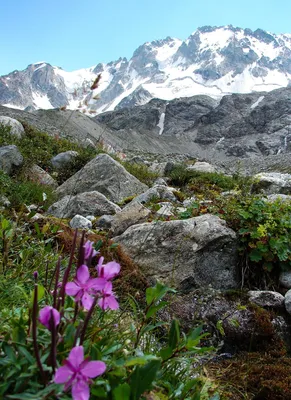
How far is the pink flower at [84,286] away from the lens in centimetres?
91

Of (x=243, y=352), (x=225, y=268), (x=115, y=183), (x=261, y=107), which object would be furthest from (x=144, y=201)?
(x=261, y=107)

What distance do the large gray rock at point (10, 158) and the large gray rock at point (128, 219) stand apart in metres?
4.44

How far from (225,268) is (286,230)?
844mm

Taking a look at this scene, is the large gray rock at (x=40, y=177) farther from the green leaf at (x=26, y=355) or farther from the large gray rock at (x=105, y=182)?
the green leaf at (x=26, y=355)

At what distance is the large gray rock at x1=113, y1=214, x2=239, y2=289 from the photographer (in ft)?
13.4

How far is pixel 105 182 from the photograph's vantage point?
892 centimetres

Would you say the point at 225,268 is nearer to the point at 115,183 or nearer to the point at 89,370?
the point at 89,370

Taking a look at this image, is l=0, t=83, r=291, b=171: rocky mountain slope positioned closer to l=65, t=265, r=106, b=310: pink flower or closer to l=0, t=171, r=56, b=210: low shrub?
l=0, t=171, r=56, b=210: low shrub

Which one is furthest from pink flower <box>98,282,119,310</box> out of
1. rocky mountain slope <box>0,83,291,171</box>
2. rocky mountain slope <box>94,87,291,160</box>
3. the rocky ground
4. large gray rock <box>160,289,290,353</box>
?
rocky mountain slope <box>94,87,291,160</box>

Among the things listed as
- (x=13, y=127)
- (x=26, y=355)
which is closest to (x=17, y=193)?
(x=26, y=355)

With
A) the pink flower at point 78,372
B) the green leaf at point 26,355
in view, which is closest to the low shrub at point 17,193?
the green leaf at point 26,355

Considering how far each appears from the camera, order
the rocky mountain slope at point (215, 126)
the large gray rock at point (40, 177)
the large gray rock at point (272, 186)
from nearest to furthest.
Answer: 1. the large gray rock at point (40, 177)
2. the large gray rock at point (272, 186)
3. the rocky mountain slope at point (215, 126)

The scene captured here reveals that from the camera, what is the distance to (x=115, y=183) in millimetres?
8969

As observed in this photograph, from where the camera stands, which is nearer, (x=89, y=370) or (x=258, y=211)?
(x=89, y=370)
